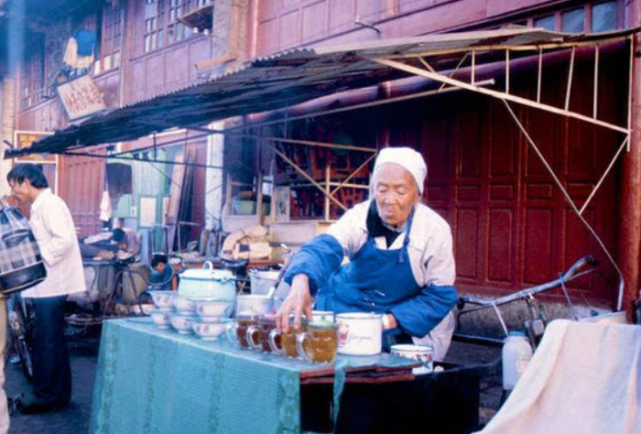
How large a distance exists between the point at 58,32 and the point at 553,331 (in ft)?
66.2

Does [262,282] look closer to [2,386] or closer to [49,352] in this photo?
[49,352]

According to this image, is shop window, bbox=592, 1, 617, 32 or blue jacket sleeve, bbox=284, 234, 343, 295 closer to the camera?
blue jacket sleeve, bbox=284, 234, 343, 295

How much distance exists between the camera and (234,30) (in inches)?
489

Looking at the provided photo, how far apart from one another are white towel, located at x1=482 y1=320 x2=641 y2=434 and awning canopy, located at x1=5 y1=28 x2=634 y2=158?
276 cm

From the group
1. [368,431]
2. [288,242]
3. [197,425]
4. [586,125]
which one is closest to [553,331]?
[368,431]

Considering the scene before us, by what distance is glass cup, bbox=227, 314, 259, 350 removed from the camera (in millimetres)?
2900

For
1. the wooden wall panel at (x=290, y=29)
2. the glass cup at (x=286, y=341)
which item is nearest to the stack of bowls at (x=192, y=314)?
the glass cup at (x=286, y=341)

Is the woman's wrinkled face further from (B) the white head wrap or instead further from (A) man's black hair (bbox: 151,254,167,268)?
(A) man's black hair (bbox: 151,254,167,268)

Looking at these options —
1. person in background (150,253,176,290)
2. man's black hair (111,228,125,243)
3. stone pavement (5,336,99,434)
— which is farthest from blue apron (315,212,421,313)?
man's black hair (111,228,125,243)

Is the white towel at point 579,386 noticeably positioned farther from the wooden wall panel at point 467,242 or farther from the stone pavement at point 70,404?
the wooden wall panel at point 467,242

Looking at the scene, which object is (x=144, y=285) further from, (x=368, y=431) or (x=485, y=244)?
(x=368, y=431)

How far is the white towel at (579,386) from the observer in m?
3.03

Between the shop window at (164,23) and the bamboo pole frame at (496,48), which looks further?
the shop window at (164,23)

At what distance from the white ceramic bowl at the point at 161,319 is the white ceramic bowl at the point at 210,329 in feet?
1.32
